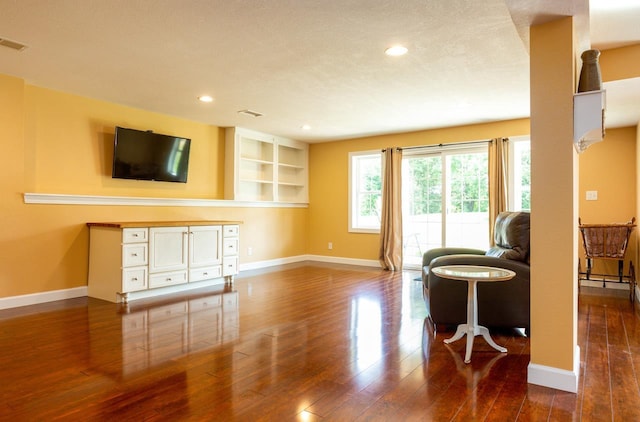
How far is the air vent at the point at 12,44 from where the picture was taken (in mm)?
3172

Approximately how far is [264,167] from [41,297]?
13.3ft

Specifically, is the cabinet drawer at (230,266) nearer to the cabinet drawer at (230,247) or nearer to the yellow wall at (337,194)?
the cabinet drawer at (230,247)

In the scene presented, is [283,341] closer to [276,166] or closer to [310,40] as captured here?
[310,40]

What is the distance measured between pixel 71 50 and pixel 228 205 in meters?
3.47

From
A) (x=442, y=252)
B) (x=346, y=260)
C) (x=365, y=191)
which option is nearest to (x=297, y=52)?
(x=442, y=252)

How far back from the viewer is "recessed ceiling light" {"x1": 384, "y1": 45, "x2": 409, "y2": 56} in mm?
3277

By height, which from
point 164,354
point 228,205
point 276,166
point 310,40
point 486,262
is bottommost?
point 164,354

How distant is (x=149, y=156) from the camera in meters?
5.31

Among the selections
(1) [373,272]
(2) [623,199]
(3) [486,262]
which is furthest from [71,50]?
(2) [623,199]

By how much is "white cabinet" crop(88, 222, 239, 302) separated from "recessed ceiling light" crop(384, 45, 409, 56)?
10.3 ft

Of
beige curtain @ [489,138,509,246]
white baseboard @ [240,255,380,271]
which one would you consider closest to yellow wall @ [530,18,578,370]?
beige curtain @ [489,138,509,246]

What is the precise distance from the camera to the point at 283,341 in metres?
3.04

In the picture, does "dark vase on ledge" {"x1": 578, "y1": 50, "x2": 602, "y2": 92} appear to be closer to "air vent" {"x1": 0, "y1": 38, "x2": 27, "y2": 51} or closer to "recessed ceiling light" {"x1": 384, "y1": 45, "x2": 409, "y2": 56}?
"recessed ceiling light" {"x1": 384, "y1": 45, "x2": 409, "y2": 56}

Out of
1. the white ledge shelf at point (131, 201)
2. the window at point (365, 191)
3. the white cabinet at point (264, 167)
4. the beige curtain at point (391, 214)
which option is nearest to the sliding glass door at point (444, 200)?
the beige curtain at point (391, 214)
